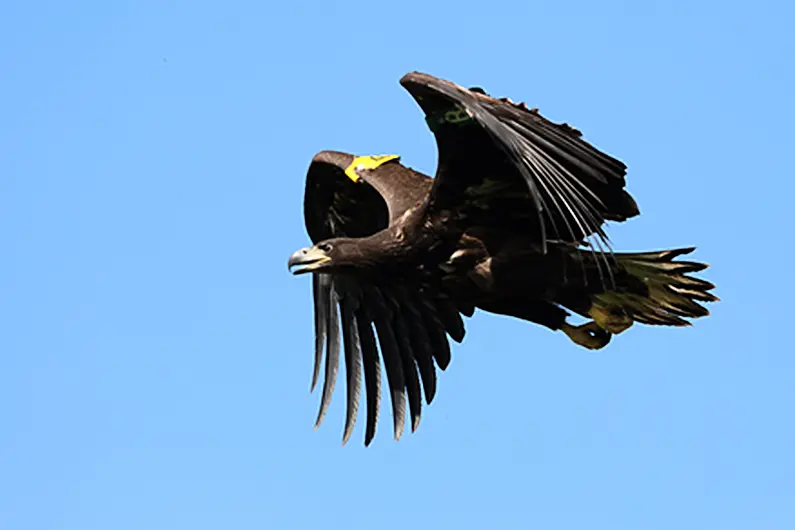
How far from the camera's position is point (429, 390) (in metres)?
12.8

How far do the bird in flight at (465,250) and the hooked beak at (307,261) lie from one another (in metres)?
0.01

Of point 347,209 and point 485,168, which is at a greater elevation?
point 347,209

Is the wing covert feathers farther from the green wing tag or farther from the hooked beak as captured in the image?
the green wing tag

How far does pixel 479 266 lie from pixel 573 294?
69 cm

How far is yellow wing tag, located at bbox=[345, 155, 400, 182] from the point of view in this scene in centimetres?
1267

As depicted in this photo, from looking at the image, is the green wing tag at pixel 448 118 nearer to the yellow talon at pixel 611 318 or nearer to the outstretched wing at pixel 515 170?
the outstretched wing at pixel 515 170

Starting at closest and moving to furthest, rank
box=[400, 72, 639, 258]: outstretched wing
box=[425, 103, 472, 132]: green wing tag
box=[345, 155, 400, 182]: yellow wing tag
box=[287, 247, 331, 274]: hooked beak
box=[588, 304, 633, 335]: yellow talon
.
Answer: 1. box=[400, 72, 639, 258]: outstretched wing
2. box=[425, 103, 472, 132]: green wing tag
3. box=[287, 247, 331, 274]: hooked beak
4. box=[588, 304, 633, 335]: yellow talon
5. box=[345, 155, 400, 182]: yellow wing tag

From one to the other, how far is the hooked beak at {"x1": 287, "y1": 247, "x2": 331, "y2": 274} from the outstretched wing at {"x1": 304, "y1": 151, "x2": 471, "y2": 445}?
75cm

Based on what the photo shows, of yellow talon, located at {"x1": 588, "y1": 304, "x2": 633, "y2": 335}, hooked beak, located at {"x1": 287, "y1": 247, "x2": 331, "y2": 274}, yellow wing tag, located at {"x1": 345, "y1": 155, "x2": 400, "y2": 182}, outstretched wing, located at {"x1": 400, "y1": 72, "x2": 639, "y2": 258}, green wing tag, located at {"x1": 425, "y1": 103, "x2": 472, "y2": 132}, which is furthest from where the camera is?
yellow wing tag, located at {"x1": 345, "y1": 155, "x2": 400, "y2": 182}

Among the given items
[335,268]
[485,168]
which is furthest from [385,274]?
[485,168]

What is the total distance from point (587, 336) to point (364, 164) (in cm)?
198

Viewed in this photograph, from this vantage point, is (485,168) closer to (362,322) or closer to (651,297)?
(651,297)

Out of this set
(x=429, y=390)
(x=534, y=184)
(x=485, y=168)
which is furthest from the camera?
(x=429, y=390)

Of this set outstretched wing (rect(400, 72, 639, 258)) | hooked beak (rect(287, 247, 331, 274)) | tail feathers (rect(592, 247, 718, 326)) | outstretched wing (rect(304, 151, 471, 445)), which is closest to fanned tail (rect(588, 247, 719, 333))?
tail feathers (rect(592, 247, 718, 326))
